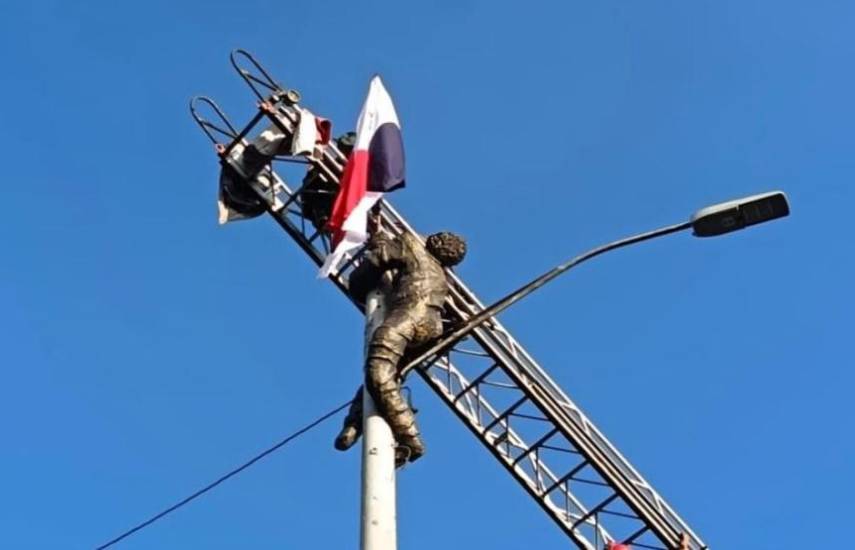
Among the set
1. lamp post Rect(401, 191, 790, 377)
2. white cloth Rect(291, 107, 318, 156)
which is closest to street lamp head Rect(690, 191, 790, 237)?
lamp post Rect(401, 191, 790, 377)

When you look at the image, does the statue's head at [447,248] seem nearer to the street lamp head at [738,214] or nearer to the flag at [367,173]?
the flag at [367,173]

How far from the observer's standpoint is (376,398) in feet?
34.2


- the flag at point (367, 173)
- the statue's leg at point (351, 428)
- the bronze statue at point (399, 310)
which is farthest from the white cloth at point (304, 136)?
the statue's leg at point (351, 428)

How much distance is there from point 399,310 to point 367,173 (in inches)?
61.7

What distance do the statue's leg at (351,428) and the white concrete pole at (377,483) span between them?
2.62 ft

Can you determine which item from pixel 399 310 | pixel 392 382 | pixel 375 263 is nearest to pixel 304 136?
pixel 375 263

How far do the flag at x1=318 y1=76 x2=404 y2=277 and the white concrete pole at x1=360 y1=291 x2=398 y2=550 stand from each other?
1.70 metres

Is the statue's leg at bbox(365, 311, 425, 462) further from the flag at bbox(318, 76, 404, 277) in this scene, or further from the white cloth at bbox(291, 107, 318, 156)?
the white cloth at bbox(291, 107, 318, 156)

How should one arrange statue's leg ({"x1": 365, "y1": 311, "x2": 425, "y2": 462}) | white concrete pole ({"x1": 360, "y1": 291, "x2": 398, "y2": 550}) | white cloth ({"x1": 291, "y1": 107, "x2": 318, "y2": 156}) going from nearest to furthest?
white concrete pole ({"x1": 360, "y1": 291, "x2": 398, "y2": 550}) → statue's leg ({"x1": 365, "y1": 311, "x2": 425, "y2": 462}) → white cloth ({"x1": 291, "y1": 107, "x2": 318, "y2": 156})

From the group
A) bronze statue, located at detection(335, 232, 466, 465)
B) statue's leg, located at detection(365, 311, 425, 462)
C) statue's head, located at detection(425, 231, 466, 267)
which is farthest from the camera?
statue's head, located at detection(425, 231, 466, 267)

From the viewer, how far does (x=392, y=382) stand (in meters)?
10.6

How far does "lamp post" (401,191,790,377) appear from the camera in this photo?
1090 cm

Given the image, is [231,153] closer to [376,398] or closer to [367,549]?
[376,398]

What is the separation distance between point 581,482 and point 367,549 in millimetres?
6256
